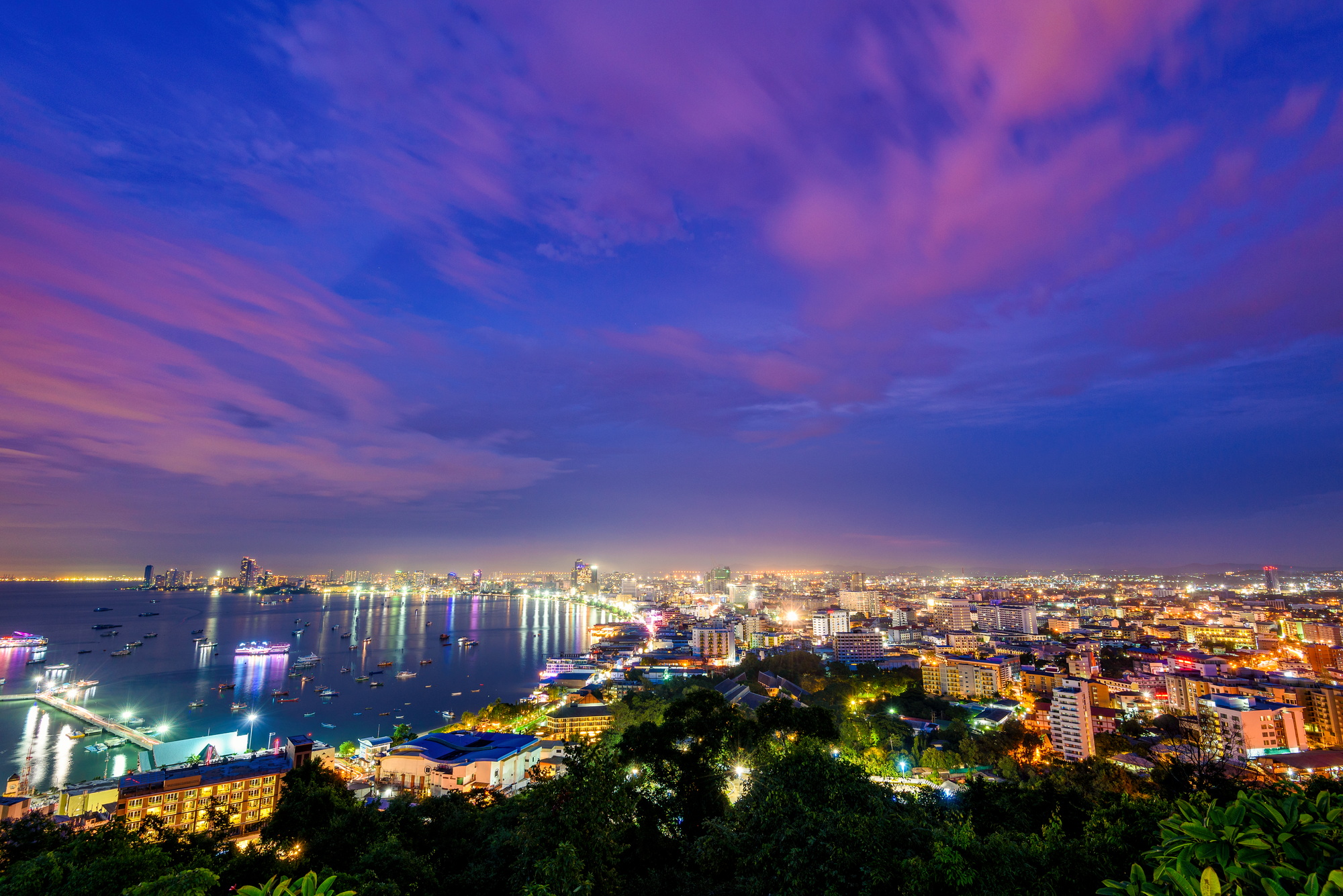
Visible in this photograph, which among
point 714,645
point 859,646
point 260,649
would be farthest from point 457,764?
point 260,649

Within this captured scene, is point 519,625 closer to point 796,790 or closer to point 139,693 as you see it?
point 139,693

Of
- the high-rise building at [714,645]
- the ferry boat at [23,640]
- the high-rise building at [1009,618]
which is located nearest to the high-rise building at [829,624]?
the high-rise building at [1009,618]

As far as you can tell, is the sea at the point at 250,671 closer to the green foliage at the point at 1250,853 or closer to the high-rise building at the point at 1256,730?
the green foliage at the point at 1250,853

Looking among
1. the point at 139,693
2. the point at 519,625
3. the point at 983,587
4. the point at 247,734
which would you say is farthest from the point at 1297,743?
the point at 983,587

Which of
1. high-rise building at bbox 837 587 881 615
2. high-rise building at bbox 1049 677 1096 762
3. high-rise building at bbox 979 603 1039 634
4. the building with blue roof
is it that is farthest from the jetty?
high-rise building at bbox 837 587 881 615

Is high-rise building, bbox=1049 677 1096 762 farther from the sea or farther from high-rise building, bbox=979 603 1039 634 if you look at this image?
high-rise building, bbox=979 603 1039 634

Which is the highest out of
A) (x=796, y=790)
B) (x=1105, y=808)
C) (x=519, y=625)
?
(x=796, y=790)
